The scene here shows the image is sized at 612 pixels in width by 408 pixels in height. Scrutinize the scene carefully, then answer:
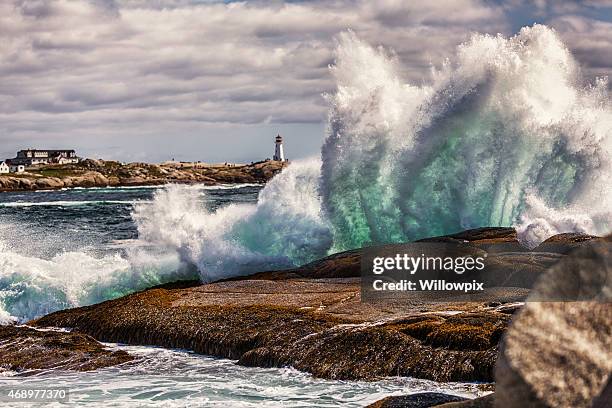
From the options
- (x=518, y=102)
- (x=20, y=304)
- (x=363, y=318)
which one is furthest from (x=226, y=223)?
(x=363, y=318)

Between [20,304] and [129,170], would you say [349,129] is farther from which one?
[129,170]

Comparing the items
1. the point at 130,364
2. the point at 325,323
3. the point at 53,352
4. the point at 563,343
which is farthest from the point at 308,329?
Answer: the point at 563,343

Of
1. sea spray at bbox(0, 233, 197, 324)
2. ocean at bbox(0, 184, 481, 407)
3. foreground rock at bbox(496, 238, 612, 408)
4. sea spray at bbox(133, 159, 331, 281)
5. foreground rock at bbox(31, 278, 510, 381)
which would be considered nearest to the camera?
foreground rock at bbox(496, 238, 612, 408)

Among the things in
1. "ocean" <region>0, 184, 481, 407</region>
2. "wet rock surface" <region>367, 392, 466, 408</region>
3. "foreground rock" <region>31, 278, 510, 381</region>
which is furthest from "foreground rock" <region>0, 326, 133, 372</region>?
"wet rock surface" <region>367, 392, 466, 408</region>

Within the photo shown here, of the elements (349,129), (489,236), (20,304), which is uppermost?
(349,129)

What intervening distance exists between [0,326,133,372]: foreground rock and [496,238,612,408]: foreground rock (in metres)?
11.7

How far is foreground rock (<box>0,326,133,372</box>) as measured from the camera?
53.8ft

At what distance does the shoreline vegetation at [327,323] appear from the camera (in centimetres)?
1412

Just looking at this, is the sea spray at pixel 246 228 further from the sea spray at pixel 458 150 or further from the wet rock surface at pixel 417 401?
the wet rock surface at pixel 417 401

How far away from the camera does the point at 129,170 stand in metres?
198

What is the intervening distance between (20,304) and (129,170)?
17391 cm

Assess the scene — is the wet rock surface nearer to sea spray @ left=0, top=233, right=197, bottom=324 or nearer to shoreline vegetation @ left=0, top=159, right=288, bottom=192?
sea spray @ left=0, top=233, right=197, bottom=324

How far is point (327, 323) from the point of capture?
16.6 meters

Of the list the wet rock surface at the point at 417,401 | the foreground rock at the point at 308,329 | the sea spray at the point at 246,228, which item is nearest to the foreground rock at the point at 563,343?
the wet rock surface at the point at 417,401
